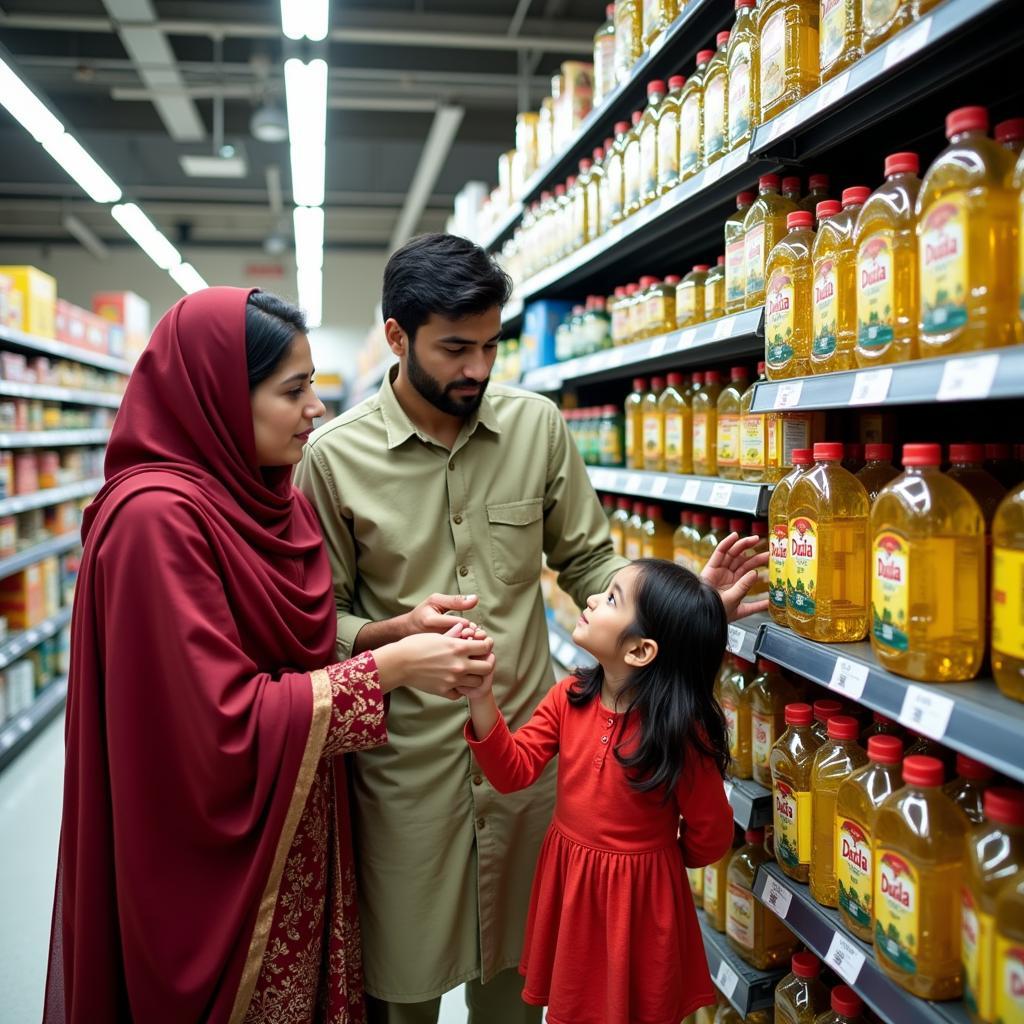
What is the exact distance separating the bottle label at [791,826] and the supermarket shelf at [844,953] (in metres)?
0.05

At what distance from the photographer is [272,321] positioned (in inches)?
65.5

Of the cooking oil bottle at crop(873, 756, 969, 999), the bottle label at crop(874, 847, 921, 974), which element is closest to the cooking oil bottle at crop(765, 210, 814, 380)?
the cooking oil bottle at crop(873, 756, 969, 999)

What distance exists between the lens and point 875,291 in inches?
56.5

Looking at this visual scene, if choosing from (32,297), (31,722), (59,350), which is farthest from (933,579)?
(59,350)

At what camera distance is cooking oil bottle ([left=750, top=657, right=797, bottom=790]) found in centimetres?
206

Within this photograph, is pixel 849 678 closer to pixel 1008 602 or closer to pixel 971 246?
pixel 1008 602

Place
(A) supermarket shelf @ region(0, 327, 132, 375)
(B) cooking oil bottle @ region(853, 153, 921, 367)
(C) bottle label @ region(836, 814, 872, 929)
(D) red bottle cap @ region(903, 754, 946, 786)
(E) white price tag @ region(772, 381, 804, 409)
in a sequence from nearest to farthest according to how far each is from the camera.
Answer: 1. (D) red bottle cap @ region(903, 754, 946, 786)
2. (B) cooking oil bottle @ region(853, 153, 921, 367)
3. (C) bottle label @ region(836, 814, 872, 929)
4. (E) white price tag @ region(772, 381, 804, 409)
5. (A) supermarket shelf @ region(0, 327, 132, 375)

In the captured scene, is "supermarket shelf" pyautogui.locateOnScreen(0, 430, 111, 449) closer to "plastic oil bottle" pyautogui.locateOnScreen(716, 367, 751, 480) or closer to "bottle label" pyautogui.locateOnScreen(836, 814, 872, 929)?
"plastic oil bottle" pyautogui.locateOnScreen(716, 367, 751, 480)

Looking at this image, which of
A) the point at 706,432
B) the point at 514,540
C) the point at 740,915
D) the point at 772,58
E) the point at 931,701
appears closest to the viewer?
the point at 931,701

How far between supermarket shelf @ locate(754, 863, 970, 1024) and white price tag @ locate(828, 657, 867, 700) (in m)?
0.44

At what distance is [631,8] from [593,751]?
2.40 metres

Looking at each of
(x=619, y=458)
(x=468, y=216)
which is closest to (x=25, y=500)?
(x=468, y=216)

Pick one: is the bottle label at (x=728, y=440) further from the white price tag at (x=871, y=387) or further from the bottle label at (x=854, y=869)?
the bottle label at (x=854, y=869)

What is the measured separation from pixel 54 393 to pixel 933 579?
6.08m
